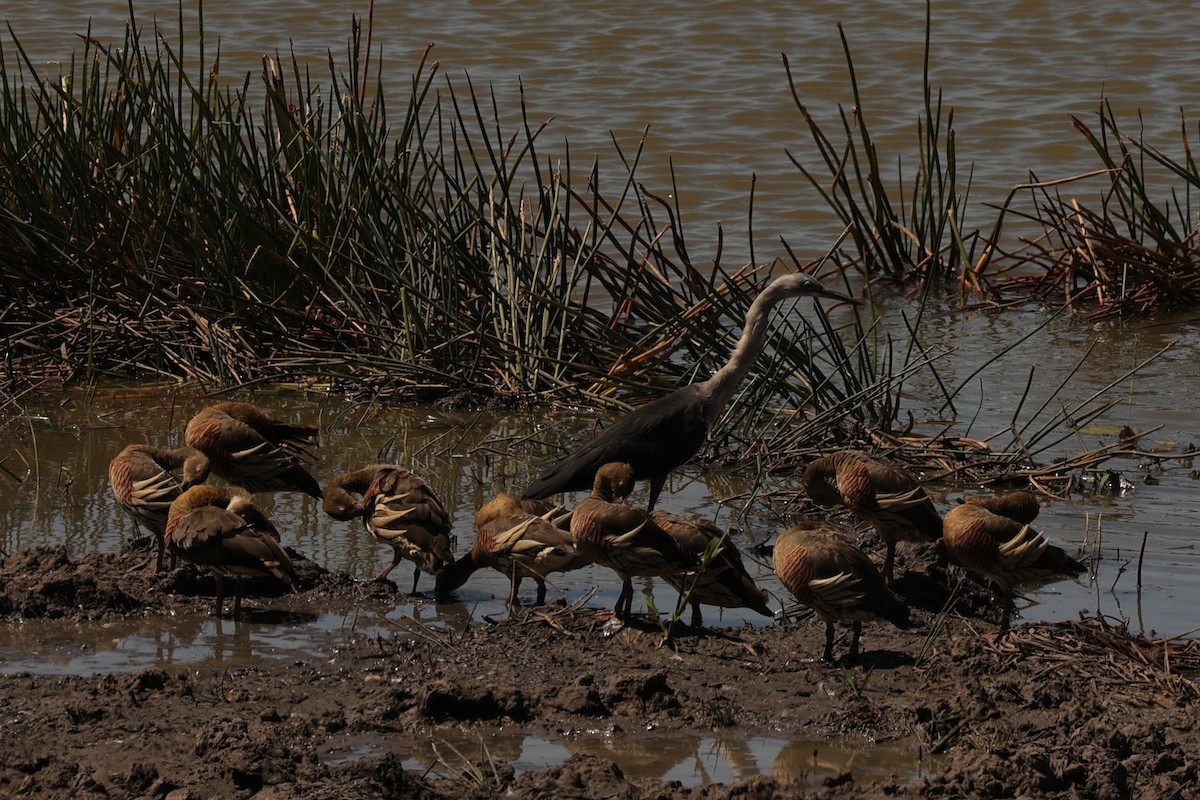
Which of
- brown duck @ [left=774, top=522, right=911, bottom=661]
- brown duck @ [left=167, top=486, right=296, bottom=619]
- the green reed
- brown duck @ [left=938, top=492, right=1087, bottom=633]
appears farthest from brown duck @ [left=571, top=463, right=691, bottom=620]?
the green reed

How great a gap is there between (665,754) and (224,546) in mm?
1680

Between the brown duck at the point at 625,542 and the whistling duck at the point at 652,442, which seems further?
the whistling duck at the point at 652,442

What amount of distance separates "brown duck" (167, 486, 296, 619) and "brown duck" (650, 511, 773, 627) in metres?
1.23

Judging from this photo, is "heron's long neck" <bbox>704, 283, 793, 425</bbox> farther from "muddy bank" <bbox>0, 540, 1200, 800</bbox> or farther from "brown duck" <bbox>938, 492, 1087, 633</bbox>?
"brown duck" <bbox>938, 492, 1087, 633</bbox>

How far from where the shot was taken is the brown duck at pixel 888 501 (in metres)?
5.59

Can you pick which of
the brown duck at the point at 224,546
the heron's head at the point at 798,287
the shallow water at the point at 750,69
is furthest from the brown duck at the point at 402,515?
the shallow water at the point at 750,69

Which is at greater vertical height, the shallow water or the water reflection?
the water reflection

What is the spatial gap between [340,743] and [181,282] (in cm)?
459

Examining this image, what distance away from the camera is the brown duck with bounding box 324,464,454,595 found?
18.7 feet

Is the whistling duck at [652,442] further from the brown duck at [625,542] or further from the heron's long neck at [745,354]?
the brown duck at [625,542]

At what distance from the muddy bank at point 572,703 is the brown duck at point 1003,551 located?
157mm

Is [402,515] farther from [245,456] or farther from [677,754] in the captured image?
[677,754]

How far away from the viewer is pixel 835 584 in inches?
197

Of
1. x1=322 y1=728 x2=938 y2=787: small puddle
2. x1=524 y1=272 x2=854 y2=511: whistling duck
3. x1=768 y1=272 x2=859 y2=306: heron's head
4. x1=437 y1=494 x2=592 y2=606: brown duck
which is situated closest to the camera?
x1=322 y1=728 x2=938 y2=787: small puddle
